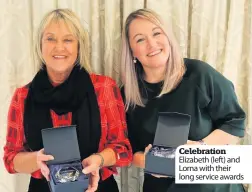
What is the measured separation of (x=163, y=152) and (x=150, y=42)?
42cm

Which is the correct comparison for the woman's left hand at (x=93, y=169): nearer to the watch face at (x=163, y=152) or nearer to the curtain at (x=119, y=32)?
the watch face at (x=163, y=152)

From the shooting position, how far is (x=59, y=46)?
128 centimetres

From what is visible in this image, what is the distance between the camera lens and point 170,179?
1.35 m

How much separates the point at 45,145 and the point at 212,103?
0.66 m

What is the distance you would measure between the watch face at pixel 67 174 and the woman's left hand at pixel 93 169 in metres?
0.06

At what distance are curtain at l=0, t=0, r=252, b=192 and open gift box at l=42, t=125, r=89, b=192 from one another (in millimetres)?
430

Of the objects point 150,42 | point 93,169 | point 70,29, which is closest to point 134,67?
point 150,42

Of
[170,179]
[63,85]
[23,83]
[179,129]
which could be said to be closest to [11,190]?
[23,83]

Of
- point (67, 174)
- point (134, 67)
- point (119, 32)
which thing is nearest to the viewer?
point (67, 174)

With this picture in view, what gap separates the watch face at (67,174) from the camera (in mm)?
1162

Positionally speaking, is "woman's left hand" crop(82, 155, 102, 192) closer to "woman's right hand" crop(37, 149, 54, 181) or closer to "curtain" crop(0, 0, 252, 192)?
"woman's right hand" crop(37, 149, 54, 181)

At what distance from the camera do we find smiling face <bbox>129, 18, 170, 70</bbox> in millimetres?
1289

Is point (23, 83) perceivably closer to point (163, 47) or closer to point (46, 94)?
point (46, 94)

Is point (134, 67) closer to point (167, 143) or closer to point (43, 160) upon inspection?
point (167, 143)
